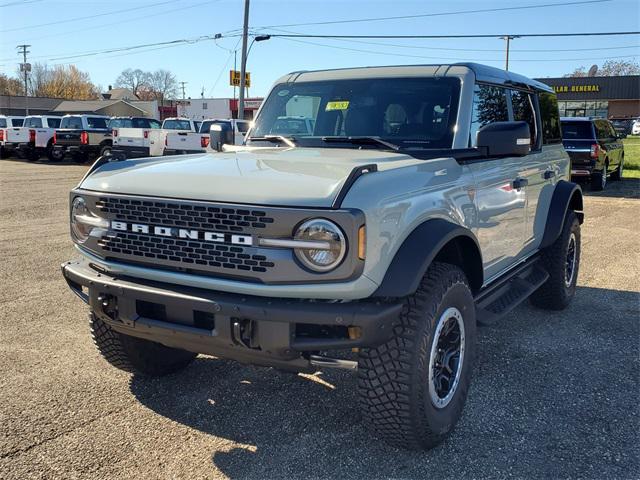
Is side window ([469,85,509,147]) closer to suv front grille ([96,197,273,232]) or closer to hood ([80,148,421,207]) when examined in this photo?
hood ([80,148,421,207])

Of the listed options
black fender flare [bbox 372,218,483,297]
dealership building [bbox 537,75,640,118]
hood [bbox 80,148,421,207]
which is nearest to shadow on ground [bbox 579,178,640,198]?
hood [bbox 80,148,421,207]

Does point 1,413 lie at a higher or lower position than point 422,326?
lower

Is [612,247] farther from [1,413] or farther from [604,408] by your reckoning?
[1,413]

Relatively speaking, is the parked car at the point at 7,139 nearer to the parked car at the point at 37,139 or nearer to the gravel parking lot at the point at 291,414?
the parked car at the point at 37,139

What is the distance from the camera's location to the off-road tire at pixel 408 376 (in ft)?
9.30

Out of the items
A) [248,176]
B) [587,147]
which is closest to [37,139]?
[587,147]

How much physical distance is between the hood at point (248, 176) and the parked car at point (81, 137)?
22401 mm

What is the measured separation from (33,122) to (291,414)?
28065mm

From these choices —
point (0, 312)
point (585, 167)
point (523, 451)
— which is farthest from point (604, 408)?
point (585, 167)

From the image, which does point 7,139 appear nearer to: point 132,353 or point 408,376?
point 132,353

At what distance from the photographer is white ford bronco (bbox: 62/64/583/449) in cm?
264

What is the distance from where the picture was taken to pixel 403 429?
2.91 meters

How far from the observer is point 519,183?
4.43m

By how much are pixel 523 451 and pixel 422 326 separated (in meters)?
0.92
